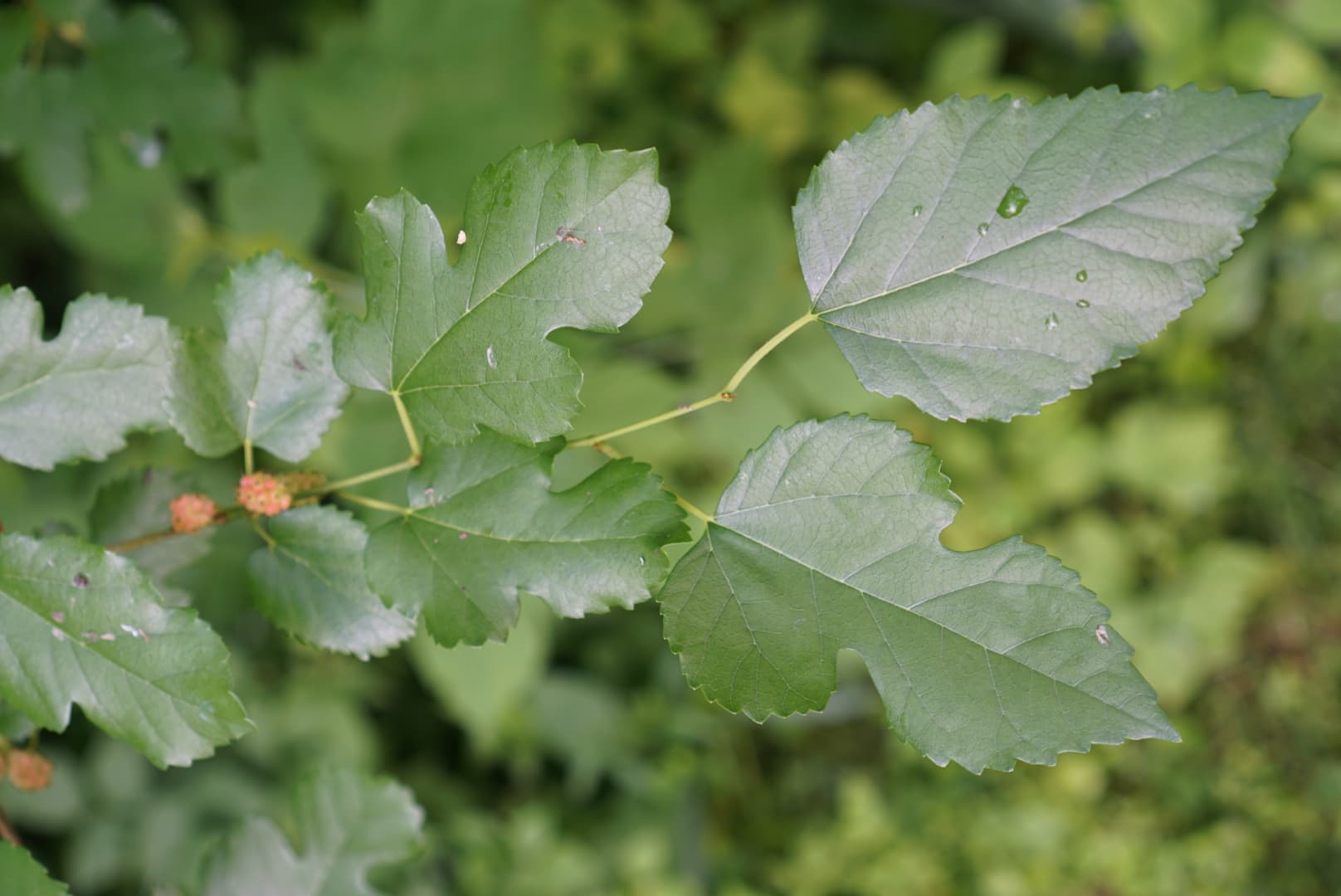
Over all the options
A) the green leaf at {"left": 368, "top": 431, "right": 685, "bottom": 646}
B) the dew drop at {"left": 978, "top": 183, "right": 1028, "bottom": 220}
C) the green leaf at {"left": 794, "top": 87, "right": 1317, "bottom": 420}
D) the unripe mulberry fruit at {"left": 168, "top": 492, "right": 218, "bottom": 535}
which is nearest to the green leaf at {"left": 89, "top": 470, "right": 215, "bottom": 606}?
the unripe mulberry fruit at {"left": 168, "top": 492, "right": 218, "bottom": 535}

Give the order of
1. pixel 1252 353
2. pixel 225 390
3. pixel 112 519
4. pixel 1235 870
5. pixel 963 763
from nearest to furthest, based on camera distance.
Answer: pixel 963 763 < pixel 225 390 < pixel 112 519 < pixel 1235 870 < pixel 1252 353

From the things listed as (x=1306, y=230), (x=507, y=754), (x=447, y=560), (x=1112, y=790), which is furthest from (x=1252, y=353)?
(x=447, y=560)

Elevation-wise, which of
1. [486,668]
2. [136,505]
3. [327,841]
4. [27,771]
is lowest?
[486,668]

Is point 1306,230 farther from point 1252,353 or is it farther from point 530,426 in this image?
point 530,426

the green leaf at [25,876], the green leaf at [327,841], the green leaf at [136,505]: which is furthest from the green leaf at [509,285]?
the green leaf at [327,841]

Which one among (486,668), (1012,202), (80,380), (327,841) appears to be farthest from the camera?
(486,668)

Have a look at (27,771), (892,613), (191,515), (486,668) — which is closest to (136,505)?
(191,515)

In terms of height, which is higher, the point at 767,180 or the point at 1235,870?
the point at 767,180

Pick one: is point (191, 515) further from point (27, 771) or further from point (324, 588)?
point (27, 771)
